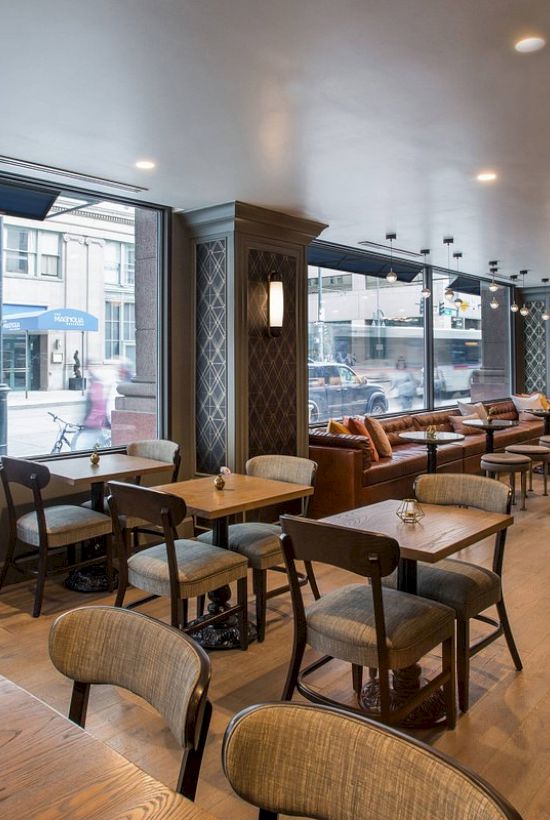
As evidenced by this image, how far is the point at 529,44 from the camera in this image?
2654 mm

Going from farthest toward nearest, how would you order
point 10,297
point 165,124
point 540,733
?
point 10,297
point 165,124
point 540,733

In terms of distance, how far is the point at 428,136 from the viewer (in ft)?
12.2

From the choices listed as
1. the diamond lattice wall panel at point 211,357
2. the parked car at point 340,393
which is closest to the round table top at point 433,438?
the parked car at point 340,393

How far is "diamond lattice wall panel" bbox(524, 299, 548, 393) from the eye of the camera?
1110cm

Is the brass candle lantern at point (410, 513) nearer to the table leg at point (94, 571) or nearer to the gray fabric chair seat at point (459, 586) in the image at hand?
the gray fabric chair seat at point (459, 586)

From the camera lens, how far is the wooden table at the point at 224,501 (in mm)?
3191

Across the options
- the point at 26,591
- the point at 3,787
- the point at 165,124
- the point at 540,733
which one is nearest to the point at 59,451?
the point at 26,591

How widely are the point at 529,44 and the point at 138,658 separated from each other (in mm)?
2730

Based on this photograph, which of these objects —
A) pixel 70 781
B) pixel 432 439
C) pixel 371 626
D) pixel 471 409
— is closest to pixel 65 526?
pixel 371 626

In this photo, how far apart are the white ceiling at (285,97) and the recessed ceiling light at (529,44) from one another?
0.04m

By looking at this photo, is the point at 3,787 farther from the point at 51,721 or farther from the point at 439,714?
the point at 439,714

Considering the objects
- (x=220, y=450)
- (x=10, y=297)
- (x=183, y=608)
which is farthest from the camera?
(x=220, y=450)

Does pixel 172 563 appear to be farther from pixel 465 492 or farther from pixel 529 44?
pixel 529 44

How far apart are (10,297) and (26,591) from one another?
6.55 feet
